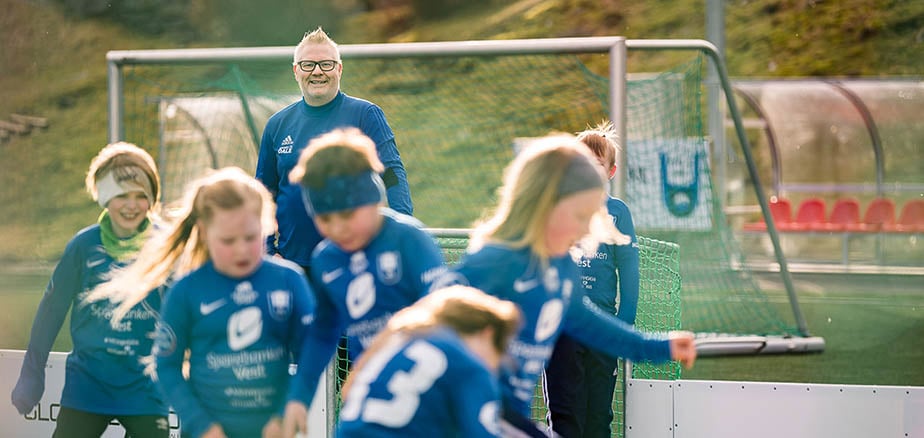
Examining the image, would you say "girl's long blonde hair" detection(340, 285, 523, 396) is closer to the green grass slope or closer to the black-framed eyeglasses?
the black-framed eyeglasses

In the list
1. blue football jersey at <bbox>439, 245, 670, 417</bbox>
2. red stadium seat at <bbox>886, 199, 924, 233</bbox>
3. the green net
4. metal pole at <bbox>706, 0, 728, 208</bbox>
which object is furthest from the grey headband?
red stadium seat at <bbox>886, 199, 924, 233</bbox>

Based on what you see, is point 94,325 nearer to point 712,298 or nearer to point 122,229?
point 122,229

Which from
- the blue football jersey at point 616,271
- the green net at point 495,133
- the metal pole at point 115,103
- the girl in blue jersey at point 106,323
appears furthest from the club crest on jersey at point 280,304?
the metal pole at point 115,103

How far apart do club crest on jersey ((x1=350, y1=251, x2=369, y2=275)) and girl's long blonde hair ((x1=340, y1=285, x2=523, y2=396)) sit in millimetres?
547

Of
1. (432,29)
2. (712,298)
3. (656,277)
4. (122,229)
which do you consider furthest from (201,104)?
(432,29)

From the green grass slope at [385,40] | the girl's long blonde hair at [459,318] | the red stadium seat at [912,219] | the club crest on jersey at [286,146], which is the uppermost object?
the green grass slope at [385,40]

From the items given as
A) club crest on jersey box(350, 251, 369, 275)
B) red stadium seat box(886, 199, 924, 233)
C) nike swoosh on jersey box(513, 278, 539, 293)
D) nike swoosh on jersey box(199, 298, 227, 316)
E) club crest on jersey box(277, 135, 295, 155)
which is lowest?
nike swoosh on jersey box(199, 298, 227, 316)

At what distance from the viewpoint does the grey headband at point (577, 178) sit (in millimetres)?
2994

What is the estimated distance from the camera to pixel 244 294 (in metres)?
3.10

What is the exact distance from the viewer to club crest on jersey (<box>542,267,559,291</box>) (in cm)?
305

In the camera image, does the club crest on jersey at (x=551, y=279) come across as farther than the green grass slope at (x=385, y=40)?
No

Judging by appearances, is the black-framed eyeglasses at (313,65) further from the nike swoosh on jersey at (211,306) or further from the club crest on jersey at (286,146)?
the nike swoosh on jersey at (211,306)

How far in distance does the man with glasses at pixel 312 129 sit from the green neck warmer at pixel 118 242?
756mm

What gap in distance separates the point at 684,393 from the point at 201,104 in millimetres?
12025
